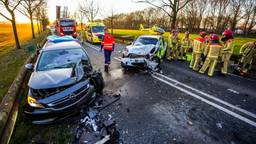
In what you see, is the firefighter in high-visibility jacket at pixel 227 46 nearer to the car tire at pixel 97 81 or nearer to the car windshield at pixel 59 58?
the car tire at pixel 97 81

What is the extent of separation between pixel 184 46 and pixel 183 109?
6.73m

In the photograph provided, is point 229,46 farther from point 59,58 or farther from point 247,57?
point 59,58

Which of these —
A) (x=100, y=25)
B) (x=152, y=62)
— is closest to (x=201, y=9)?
(x=100, y=25)

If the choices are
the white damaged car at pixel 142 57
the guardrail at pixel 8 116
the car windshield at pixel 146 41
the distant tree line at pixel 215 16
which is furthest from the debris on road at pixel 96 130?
the distant tree line at pixel 215 16

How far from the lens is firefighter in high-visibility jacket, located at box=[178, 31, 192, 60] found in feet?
33.1

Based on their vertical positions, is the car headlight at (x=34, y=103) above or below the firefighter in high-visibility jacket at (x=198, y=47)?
below

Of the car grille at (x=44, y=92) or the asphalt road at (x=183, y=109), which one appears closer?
the asphalt road at (x=183, y=109)

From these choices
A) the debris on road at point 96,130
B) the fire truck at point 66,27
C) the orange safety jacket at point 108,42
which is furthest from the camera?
the fire truck at point 66,27

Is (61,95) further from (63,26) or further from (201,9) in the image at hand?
(201,9)

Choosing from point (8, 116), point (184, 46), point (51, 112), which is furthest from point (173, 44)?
point (8, 116)

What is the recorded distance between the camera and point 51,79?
3.85 meters

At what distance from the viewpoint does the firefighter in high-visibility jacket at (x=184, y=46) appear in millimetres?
10081

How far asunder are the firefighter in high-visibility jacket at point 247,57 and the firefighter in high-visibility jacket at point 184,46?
9.78 ft

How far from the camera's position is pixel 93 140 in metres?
3.25
